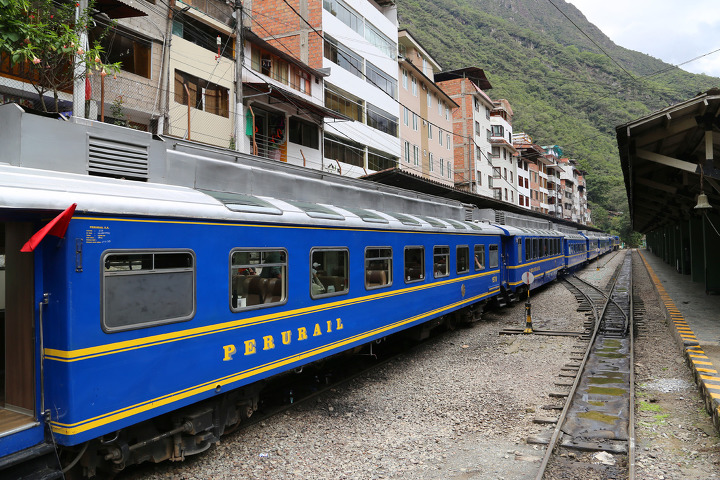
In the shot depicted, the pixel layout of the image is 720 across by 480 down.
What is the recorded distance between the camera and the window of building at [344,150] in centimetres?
2333

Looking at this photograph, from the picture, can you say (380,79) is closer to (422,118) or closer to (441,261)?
(422,118)

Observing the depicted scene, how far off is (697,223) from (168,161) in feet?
73.9

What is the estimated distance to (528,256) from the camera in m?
19.1

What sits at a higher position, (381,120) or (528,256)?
(381,120)

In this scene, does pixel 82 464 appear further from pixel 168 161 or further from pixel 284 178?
pixel 284 178

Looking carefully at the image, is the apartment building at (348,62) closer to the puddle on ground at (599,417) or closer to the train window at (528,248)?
the train window at (528,248)

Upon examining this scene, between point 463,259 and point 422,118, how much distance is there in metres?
22.5

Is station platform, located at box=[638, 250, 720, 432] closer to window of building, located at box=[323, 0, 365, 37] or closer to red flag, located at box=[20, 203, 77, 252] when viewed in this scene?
red flag, located at box=[20, 203, 77, 252]

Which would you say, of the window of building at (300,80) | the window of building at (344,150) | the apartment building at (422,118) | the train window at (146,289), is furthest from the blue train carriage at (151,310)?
the apartment building at (422,118)

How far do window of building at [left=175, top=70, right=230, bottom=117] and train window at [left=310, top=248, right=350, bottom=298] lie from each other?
401 inches

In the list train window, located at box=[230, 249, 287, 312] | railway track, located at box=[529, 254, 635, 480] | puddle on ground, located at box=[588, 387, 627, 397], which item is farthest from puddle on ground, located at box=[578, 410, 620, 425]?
train window, located at box=[230, 249, 287, 312]

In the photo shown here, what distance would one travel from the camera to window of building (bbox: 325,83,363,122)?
76.6 ft

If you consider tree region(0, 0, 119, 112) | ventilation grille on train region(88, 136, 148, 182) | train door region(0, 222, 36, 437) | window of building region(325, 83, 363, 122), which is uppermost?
window of building region(325, 83, 363, 122)

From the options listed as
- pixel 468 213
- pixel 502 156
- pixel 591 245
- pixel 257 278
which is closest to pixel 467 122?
pixel 502 156
